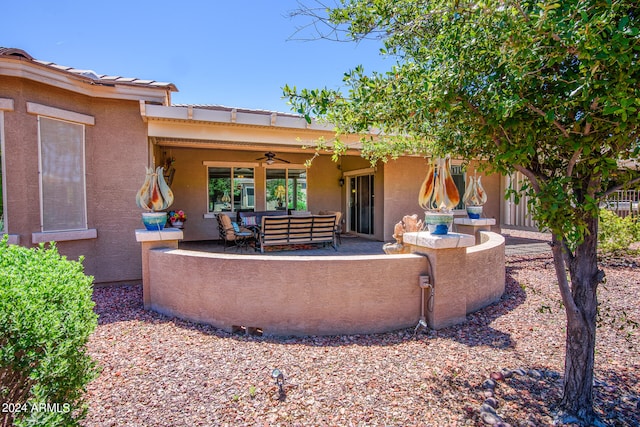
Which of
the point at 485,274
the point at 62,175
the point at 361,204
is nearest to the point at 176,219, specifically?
the point at 62,175

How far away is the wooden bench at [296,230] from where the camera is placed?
27.5 ft

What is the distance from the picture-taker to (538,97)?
→ 234 centimetres

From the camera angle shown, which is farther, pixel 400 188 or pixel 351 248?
pixel 400 188

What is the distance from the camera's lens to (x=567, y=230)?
2.19 meters

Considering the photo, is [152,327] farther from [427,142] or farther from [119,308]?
[427,142]

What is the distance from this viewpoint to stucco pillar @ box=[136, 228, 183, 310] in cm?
534

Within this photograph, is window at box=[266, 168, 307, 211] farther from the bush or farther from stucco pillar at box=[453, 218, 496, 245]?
the bush

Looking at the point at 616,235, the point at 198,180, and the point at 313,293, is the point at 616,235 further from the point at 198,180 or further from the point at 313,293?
the point at 198,180

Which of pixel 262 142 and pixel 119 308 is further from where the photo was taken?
pixel 262 142

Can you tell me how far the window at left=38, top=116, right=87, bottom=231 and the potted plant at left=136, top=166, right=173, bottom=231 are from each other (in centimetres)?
182

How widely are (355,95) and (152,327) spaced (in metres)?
3.93

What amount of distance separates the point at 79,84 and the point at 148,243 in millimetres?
3346

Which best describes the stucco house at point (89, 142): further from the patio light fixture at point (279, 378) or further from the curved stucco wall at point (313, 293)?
the patio light fixture at point (279, 378)

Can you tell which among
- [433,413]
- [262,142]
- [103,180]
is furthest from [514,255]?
[103,180]
